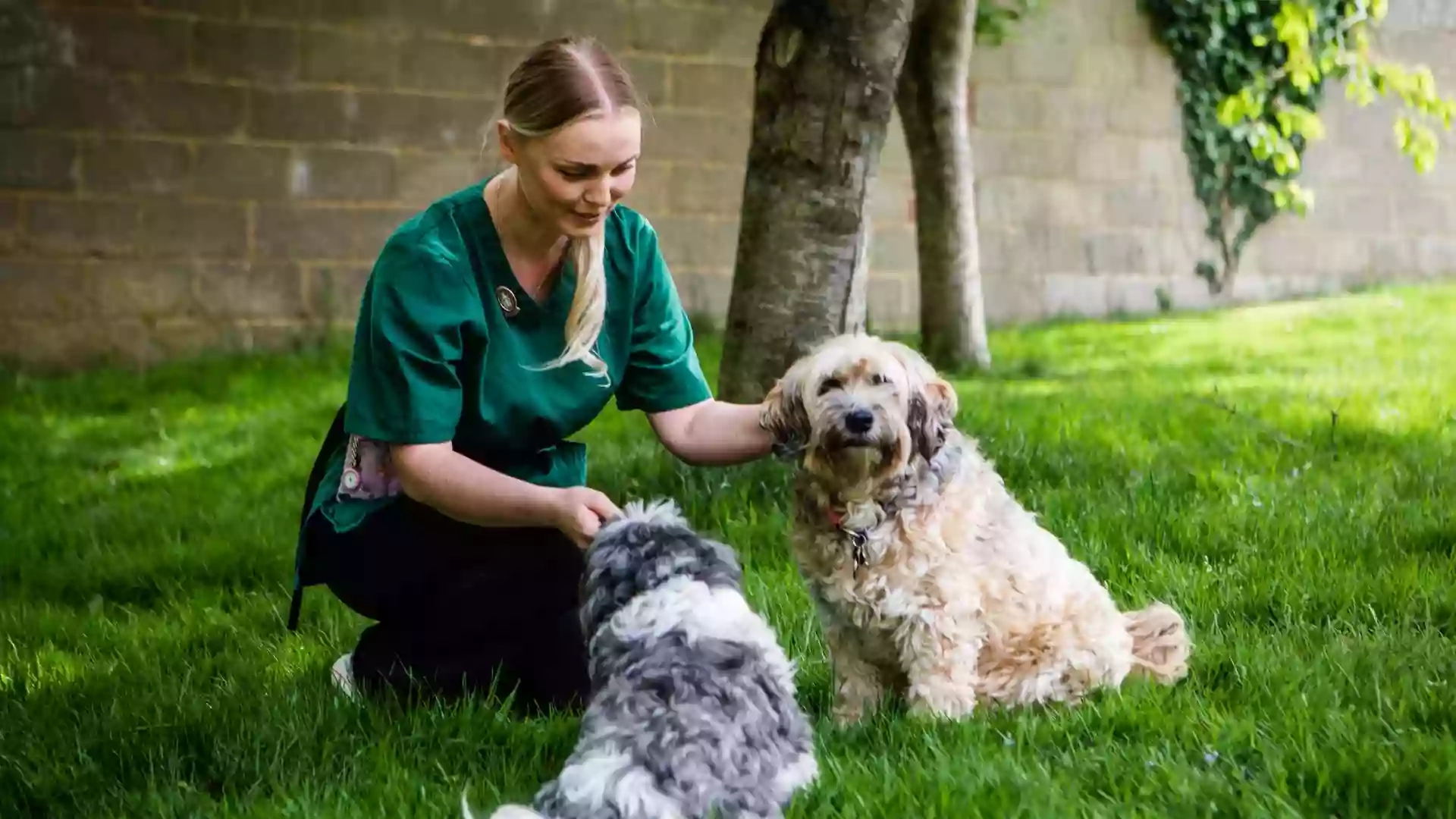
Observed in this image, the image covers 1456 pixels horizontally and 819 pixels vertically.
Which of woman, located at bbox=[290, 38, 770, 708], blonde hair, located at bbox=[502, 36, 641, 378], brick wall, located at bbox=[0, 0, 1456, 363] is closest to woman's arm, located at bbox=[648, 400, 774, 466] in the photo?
woman, located at bbox=[290, 38, 770, 708]

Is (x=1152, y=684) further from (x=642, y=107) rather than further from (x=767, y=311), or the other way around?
(x=767, y=311)

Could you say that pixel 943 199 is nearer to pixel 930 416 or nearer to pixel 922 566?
pixel 930 416

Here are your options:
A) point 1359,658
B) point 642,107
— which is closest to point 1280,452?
point 1359,658

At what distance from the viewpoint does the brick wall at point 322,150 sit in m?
9.11

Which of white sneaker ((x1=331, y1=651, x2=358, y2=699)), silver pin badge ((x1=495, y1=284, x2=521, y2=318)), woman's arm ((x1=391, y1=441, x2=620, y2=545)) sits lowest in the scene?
white sneaker ((x1=331, y1=651, x2=358, y2=699))

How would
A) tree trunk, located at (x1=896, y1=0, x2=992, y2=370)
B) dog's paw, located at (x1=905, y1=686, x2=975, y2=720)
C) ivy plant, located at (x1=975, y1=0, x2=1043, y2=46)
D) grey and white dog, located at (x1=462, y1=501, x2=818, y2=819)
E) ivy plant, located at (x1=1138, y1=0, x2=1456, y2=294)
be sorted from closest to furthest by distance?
grey and white dog, located at (x1=462, y1=501, x2=818, y2=819) → dog's paw, located at (x1=905, y1=686, x2=975, y2=720) → tree trunk, located at (x1=896, y1=0, x2=992, y2=370) → ivy plant, located at (x1=975, y1=0, x2=1043, y2=46) → ivy plant, located at (x1=1138, y1=0, x2=1456, y2=294)

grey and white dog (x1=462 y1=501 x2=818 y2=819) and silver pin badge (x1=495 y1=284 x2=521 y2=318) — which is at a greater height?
silver pin badge (x1=495 y1=284 x2=521 y2=318)

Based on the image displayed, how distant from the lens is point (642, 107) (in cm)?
380

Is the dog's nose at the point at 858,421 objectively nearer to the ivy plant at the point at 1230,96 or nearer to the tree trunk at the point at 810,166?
the tree trunk at the point at 810,166

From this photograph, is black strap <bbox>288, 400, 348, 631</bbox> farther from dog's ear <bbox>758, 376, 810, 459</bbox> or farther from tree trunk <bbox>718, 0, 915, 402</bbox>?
tree trunk <bbox>718, 0, 915, 402</bbox>

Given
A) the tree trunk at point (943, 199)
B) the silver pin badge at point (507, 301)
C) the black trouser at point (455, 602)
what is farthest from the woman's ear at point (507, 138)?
the tree trunk at point (943, 199)

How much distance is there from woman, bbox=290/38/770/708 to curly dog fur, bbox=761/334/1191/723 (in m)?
0.35

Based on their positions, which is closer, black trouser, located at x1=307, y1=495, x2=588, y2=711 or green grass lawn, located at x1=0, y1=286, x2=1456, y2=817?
green grass lawn, located at x1=0, y1=286, x2=1456, y2=817

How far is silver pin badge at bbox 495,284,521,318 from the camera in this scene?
3752 millimetres
